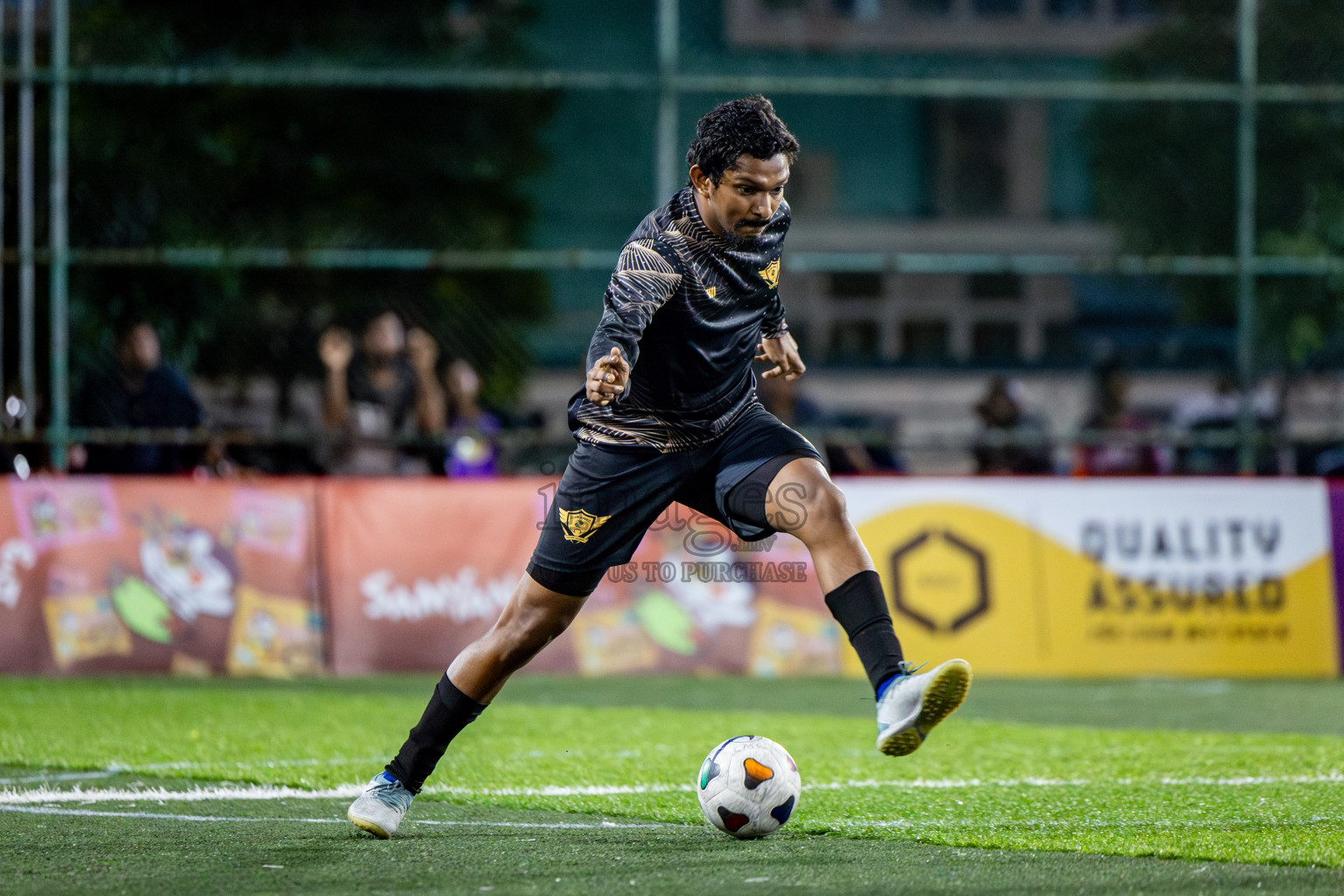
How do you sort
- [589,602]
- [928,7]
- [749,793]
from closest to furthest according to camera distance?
[749,793] → [589,602] → [928,7]

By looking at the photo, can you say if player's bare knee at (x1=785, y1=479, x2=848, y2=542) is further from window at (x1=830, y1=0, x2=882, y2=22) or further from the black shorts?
window at (x1=830, y1=0, x2=882, y2=22)

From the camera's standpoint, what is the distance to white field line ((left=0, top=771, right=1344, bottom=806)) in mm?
6137

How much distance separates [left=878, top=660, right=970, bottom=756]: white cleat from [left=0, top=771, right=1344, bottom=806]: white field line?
1712mm

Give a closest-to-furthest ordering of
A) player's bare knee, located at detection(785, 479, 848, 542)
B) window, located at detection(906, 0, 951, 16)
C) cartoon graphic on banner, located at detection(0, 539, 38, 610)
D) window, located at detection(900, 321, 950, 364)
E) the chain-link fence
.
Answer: player's bare knee, located at detection(785, 479, 848, 542), cartoon graphic on banner, located at detection(0, 539, 38, 610), the chain-link fence, window, located at detection(900, 321, 950, 364), window, located at detection(906, 0, 951, 16)

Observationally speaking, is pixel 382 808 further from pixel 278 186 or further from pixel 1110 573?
pixel 278 186

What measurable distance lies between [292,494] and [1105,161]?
6661mm

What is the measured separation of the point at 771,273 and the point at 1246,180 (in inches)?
354

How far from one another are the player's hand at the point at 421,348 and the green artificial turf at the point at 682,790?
296 centimetres

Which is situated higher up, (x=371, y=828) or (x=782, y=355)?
(x=782, y=355)

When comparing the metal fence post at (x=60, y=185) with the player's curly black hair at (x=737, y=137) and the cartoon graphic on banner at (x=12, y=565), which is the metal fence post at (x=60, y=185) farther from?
the player's curly black hair at (x=737, y=137)

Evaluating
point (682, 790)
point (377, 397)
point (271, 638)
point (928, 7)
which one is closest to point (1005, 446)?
point (928, 7)

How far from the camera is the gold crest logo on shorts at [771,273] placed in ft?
17.7

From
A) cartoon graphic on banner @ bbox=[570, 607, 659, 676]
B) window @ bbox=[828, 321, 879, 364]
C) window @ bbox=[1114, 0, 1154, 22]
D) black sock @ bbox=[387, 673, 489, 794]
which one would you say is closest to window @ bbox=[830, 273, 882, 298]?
window @ bbox=[828, 321, 879, 364]

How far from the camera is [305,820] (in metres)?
5.66
